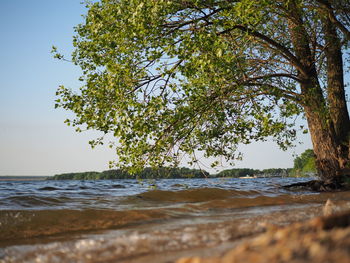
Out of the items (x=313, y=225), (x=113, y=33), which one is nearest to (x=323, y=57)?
(x=113, y=33)

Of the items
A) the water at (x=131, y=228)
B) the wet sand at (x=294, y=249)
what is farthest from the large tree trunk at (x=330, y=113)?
the wet sand at (x=294, y=249)

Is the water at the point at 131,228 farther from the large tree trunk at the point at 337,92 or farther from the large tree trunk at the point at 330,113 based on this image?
the large tree trunk at the point at 337,92

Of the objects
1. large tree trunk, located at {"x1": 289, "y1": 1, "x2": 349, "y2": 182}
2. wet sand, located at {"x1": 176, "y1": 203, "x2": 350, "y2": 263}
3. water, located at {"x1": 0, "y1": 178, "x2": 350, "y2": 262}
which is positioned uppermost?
large tree trunk, located at {"x1": 289, "y1": 1, "x2": 349, "y2": 182}

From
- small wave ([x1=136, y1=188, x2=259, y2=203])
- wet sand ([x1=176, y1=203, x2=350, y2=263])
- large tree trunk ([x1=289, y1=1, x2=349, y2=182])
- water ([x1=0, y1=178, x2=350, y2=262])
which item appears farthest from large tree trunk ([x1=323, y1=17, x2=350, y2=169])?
wet sand ([x1=176, y1=203, x2=350, y2=263])

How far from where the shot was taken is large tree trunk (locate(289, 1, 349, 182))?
1595 cm

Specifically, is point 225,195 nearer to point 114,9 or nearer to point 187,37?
point 187,37

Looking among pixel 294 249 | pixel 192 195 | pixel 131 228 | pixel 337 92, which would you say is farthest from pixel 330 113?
pixel 294 249

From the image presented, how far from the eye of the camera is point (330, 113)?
16.0 m

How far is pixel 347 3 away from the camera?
14.9 meters

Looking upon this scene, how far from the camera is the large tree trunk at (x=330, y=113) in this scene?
15.9 meters

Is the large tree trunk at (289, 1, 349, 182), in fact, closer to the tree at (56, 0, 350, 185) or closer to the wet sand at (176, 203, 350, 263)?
the tree at (56, 0, 350, 185)

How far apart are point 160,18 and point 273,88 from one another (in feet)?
17.2

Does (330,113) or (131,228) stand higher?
(330,113)

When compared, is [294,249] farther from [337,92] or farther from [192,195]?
[337,92]
